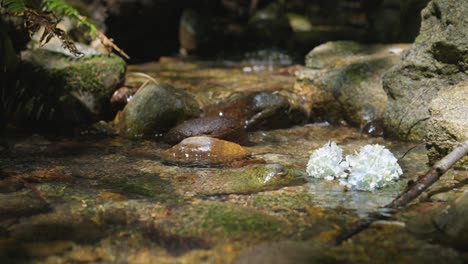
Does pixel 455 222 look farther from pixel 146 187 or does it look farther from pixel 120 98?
pixel 120 98

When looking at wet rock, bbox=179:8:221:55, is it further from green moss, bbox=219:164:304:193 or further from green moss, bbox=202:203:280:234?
green moss, bbox=202:203:280:234

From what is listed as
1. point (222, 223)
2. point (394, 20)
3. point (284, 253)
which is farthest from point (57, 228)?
point (394, 20)

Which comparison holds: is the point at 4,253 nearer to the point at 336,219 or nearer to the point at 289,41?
the point at 336,219

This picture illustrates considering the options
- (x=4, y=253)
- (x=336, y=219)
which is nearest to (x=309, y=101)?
(x=336, y=219)

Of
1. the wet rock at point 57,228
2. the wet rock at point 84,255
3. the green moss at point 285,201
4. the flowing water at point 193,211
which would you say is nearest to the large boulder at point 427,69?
the flowing water at point 193,211

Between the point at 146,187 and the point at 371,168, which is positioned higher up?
the point at 371,168

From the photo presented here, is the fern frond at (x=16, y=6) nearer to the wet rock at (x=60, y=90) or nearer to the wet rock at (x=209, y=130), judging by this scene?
the wet rock at (x=60, y=90)
